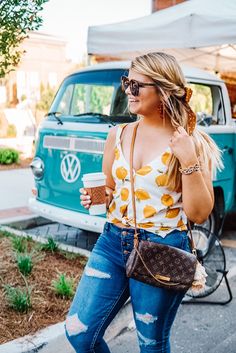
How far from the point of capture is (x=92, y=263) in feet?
7.10

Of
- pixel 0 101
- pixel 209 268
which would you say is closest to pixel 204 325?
pixel 209 268

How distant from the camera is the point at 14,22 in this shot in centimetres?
365

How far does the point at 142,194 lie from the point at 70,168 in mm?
3080

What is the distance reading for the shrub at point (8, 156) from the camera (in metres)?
11.4

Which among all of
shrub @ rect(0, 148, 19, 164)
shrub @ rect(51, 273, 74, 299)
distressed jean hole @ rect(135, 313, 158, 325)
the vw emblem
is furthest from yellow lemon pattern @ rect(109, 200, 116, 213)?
shrub @ rect(0, 148, 19, 164)

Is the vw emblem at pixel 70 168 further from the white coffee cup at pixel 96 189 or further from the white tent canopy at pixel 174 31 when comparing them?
the white coffee cup at pixel 96 189

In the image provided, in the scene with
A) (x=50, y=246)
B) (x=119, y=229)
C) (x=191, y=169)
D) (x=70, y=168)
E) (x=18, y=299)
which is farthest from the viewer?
(x=70, y=168)

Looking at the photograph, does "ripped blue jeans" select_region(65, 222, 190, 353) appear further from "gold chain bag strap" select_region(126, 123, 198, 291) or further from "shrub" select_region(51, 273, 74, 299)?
"shrub" select_region(51, 273, 74, 299)

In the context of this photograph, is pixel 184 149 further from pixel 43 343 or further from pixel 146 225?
pixel 43 343

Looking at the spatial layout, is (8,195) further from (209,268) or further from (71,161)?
(209,268)

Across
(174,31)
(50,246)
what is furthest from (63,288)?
(174,31)

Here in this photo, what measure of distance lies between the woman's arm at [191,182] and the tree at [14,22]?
2.18 metres

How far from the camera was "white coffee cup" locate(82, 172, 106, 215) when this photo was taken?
2172mm

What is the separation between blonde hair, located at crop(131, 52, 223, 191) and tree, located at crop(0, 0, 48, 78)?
6.20 feet
